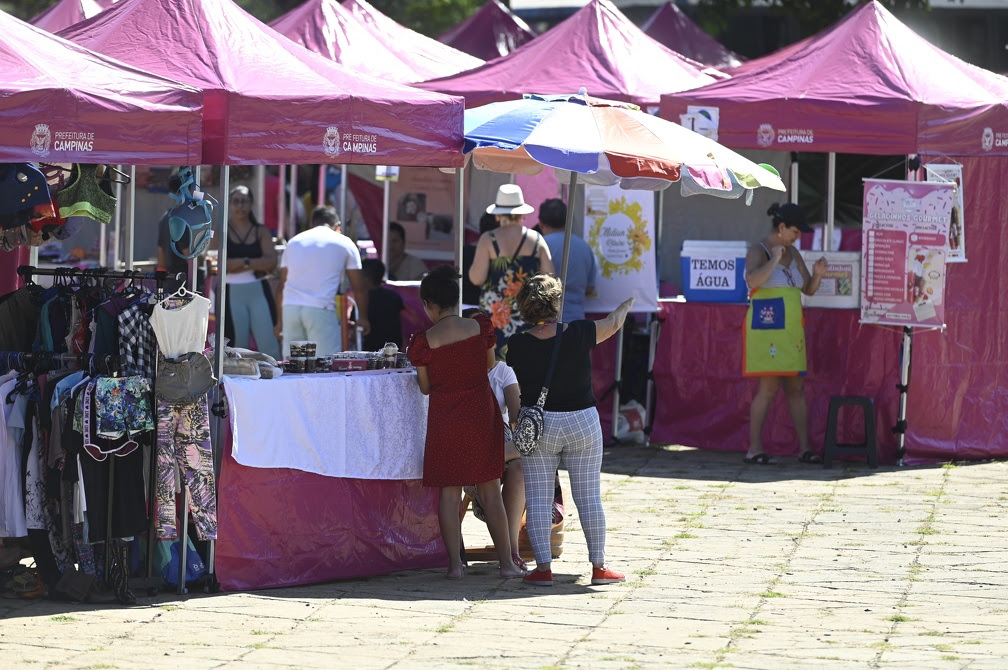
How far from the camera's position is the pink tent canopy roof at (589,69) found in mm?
13125

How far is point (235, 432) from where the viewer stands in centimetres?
705

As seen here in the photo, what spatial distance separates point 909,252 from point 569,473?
457 cm

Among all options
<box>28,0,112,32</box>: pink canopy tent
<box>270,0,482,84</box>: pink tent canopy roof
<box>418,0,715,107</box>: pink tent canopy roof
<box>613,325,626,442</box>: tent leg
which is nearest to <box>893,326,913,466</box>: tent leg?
<box>613,325,626,442</box>: tent leg

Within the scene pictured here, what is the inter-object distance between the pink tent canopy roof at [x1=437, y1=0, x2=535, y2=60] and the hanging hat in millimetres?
11061

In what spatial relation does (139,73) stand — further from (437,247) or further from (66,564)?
(437,247)

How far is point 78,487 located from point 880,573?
155 inches

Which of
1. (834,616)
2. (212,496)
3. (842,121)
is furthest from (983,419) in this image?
(212,496)

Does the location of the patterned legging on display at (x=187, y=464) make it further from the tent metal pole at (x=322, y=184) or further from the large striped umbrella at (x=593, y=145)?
the tent metal pole at (x=322, y=184)

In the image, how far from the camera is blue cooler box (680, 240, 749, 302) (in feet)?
38.0

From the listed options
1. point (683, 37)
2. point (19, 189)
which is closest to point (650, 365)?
point (19, 189)

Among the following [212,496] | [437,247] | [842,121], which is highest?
[842,121]

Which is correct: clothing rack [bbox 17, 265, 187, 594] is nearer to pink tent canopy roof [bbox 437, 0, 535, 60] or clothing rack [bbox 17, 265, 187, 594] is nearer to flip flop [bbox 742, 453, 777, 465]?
flip flop [bbox 742, 453, 777, 465]

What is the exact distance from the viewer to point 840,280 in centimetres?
1119

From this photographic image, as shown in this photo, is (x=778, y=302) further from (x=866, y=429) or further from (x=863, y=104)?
(x=863, y=104)
